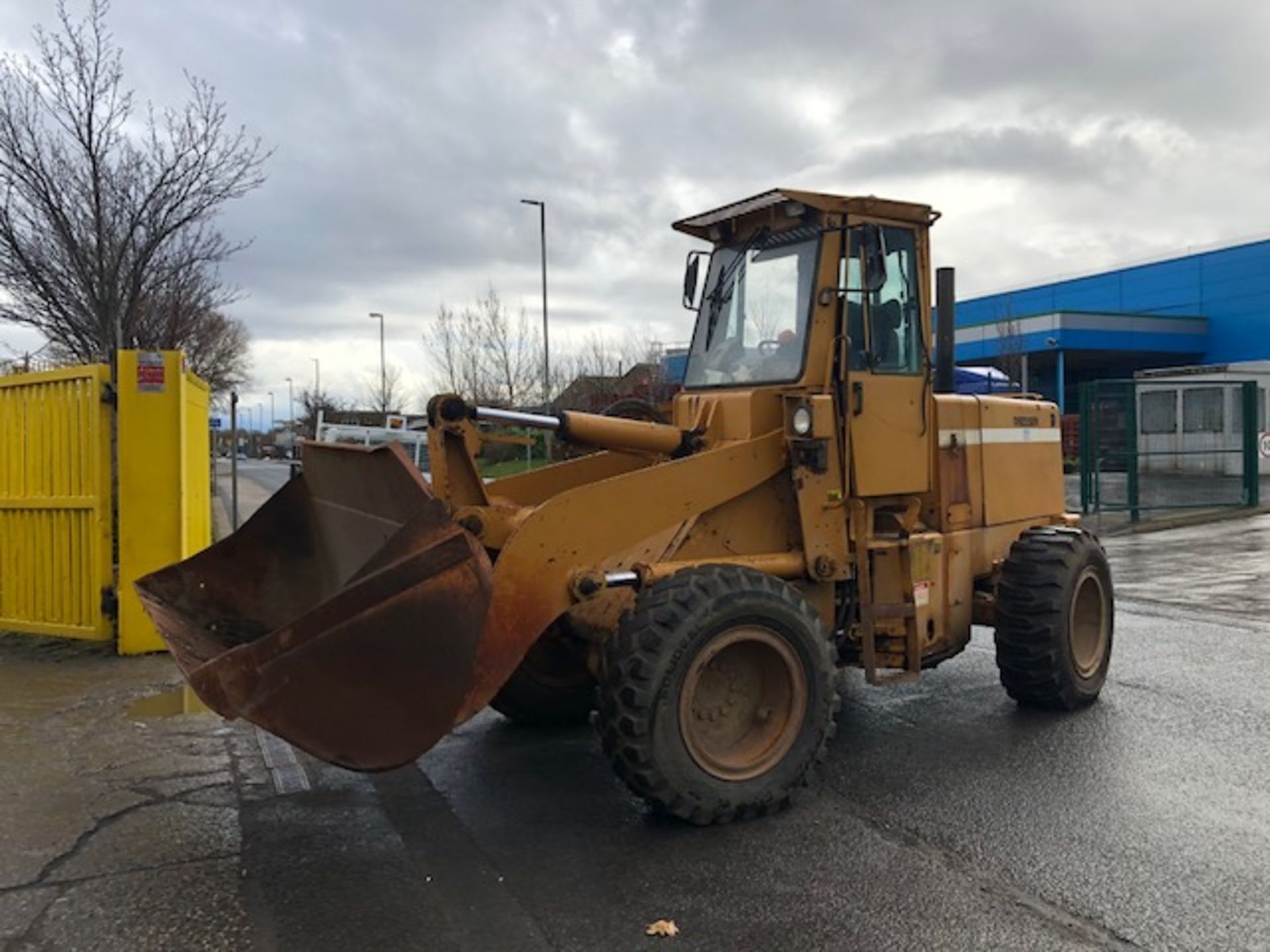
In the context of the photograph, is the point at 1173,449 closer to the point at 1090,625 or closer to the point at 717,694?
the point at 1090,625

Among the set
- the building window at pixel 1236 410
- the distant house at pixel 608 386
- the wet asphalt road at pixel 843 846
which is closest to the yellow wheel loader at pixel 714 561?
the wet asphalt road at pixel 843 846

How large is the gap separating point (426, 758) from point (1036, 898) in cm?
316

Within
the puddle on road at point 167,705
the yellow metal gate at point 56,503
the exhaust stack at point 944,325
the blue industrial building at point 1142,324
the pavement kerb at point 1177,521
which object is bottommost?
the puddle on road at point 167,705

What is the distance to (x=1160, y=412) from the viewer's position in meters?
22.2

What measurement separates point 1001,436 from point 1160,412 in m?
17.9

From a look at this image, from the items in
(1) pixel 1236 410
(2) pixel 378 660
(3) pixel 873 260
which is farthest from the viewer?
(1) pixel 1236 410

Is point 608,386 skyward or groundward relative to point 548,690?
skyward

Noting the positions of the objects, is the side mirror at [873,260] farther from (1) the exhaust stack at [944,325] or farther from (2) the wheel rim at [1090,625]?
(2) the wheel rim at [1090,625]

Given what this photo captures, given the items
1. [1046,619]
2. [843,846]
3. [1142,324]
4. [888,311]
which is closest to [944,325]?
[888,311]

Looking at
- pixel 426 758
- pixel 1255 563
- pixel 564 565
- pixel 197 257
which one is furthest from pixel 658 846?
pixel 197 257

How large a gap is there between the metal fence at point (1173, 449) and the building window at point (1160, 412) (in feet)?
0.09

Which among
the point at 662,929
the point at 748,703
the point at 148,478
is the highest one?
the point at 148,478

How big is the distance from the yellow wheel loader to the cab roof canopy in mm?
20

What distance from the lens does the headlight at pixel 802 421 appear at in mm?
5195
